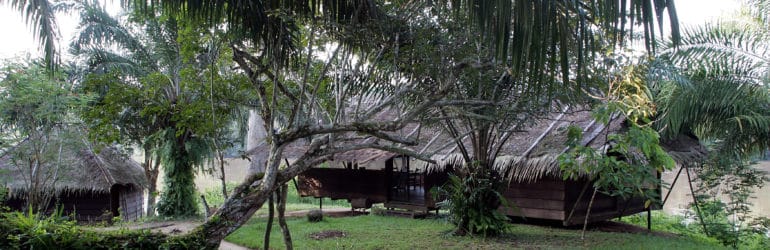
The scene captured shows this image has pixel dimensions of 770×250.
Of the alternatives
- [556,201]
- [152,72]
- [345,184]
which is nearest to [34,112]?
[152,72]

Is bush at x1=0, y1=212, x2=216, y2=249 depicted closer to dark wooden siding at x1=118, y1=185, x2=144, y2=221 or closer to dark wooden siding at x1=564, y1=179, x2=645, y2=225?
dark wooden siding at x1=564, y1=179, x2=645, y2=225

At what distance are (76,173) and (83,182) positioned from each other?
0.80 feet

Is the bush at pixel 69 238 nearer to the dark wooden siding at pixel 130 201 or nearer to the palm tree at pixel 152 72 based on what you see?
the palm tree at pixel 152 72

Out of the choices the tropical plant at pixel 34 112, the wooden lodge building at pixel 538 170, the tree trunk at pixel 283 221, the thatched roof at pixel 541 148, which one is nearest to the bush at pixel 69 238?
the tree trunk at pixel 283 221

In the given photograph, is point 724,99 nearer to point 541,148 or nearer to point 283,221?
point 541,148

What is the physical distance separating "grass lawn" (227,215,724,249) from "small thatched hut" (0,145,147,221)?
448cm

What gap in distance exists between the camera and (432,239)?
25.8 ft

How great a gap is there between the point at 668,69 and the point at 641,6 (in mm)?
6617

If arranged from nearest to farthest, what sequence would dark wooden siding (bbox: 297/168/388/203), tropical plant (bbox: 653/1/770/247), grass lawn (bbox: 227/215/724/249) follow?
grass lawn (bbox: 227/215/724/249) → tropical plant (bbox: 653/1/770/247) → dark wooden siding (bbox: 297/168/388/203)

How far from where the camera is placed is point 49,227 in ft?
14.0

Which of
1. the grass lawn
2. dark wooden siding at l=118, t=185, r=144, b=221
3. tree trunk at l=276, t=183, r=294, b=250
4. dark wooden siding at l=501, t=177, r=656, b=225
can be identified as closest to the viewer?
tree trunk at l=276, t=183, r=294, b=250

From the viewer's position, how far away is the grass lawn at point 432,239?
7.41 m

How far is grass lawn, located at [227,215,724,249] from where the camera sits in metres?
7.41

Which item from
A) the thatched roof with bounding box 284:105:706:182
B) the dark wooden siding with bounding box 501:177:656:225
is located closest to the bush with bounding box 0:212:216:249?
the thatched roof with bounding box 284:105:706:182
